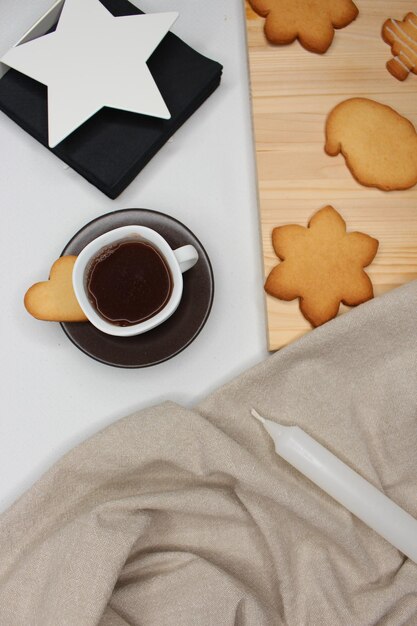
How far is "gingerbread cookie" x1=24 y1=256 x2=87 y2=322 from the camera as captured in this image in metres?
0.65

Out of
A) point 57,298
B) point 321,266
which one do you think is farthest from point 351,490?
point 57,298

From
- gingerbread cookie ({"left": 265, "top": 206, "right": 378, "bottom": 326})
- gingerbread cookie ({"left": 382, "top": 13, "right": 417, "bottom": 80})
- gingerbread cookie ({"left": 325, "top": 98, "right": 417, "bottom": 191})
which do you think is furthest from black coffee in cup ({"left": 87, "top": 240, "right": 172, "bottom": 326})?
gingerbread cookie ({"left": 382, "top": 13, "right": 417, "bottom": 80})

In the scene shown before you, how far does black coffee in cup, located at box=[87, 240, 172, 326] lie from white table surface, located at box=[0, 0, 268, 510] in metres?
0.08

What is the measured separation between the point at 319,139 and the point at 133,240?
238mm

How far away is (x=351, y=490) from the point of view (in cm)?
63

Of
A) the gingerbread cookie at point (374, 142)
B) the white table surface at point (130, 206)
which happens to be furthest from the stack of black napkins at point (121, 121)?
the gingerbread cookie at point (374, 142)

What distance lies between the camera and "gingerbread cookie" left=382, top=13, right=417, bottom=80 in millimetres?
Answer: 728

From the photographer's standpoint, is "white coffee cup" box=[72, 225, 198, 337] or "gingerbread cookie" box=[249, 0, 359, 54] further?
"gingerbread cookie" box=[249, 0, 359, 54]

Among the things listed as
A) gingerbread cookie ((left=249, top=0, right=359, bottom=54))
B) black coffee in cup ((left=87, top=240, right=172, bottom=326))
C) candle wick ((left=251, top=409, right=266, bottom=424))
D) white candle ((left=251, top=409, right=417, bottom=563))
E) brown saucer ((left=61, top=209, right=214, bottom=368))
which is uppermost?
gingerbread cookie ((left=249, top=0, right=359, bottom=54))

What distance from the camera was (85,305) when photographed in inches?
24.3

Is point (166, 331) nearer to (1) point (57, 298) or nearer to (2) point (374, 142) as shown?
(1) point (57, 298)

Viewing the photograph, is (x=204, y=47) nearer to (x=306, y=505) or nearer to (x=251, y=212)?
(x=251, y=212)

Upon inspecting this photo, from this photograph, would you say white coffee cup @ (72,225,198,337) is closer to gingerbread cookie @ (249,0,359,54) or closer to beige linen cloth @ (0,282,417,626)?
beige linen cloth @ (0,282,417,626)

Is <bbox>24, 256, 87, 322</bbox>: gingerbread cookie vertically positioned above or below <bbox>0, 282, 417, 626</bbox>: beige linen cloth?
above
